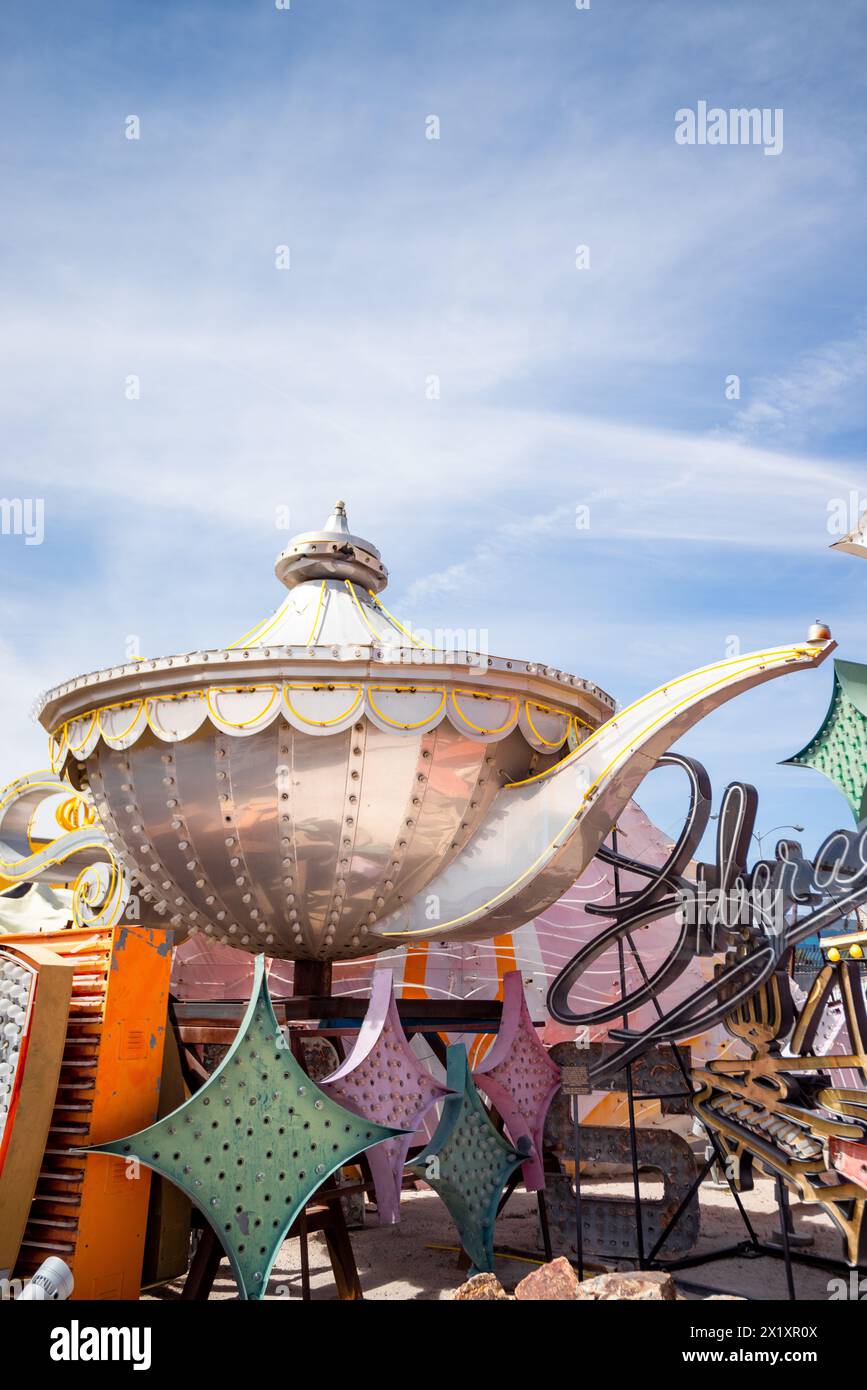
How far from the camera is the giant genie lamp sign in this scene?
15.9 ft

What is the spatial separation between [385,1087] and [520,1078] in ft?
4.02

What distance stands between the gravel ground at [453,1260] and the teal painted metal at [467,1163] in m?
0.36

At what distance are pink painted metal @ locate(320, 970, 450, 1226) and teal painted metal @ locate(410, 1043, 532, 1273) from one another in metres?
0.13

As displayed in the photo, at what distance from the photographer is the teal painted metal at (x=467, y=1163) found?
4.85 meters

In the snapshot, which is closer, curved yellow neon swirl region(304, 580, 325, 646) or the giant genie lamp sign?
the giant genie lamp sign

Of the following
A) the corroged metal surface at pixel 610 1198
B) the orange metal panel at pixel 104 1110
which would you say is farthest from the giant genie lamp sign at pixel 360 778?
the corroged metal surface at pixel 610 1198

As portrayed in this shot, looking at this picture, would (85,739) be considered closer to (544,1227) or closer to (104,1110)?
(104,1110)

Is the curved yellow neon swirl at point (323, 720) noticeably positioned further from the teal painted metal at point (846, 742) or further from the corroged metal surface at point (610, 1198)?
the teal painted metal at point (846, 742)

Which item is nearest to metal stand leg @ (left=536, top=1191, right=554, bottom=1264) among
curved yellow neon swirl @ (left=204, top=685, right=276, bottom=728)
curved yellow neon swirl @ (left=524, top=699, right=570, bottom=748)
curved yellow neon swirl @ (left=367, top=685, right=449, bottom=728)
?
curved yellow neon swirl @ (left=524, top=699, right=570, bottom=748)

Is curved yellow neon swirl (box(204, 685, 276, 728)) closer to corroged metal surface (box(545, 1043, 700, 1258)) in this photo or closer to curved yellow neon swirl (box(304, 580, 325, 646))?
curved yellow neon swirl (box(304, 580, 325, 646))

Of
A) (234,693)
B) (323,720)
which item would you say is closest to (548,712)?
(323,720)

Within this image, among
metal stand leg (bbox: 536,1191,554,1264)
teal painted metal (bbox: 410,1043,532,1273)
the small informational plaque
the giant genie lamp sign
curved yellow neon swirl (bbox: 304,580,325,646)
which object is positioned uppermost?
curved yellow neon swirl (bbox: 304,580,325,646)
